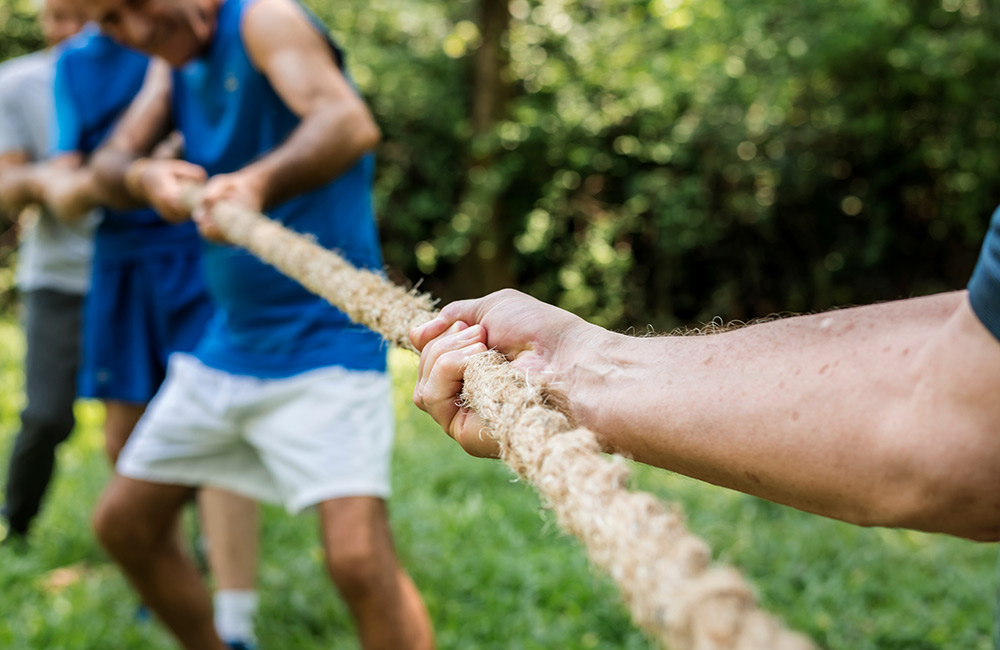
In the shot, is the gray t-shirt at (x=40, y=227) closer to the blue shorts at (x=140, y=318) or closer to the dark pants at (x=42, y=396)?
the dark pants at (x=42, y=396)

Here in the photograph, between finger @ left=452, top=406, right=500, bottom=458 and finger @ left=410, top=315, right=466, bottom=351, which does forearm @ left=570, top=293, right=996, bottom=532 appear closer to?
finger @ left=452, top=406, right=500, bottom=458

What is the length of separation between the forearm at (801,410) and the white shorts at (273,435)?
49.3 inches

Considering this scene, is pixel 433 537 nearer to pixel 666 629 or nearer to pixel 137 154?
pixel 137 154

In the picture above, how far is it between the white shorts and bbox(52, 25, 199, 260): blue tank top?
0.90 m

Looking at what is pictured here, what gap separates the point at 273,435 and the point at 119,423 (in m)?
1.28

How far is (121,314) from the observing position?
3271mm

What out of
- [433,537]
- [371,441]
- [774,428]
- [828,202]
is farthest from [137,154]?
[828,202]

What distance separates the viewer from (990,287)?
28.7 inches

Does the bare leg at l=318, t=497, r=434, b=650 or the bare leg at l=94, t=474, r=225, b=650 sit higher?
the bare leg at l=318, t=497, r=434, b=650

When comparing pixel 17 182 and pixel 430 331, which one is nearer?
pixel 430 331

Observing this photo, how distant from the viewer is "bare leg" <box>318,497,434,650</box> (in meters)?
1.96

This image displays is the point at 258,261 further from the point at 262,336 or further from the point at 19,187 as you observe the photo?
the point at 19,187

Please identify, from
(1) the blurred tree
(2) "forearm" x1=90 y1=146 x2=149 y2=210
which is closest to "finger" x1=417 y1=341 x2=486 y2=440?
(2) "forearm" x1=90 y1=146 x2=149 y2=210

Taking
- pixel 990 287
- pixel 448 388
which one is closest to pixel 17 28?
pixel 448 388
